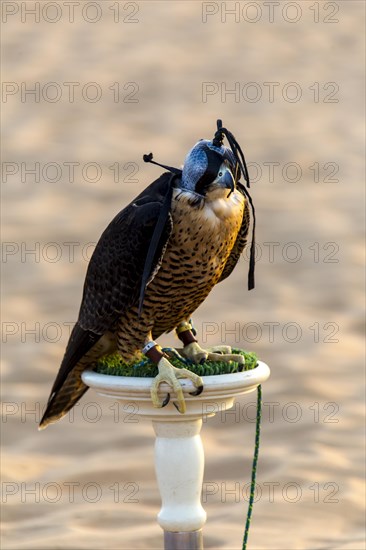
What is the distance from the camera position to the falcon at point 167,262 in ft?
8.39

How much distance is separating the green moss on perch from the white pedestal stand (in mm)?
55

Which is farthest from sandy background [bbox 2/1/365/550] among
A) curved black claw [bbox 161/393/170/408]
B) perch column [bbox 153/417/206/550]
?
curved black claw [bbox 161/393/170/408]

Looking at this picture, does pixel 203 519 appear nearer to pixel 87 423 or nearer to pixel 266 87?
pixel 87 423

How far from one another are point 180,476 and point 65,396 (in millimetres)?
457

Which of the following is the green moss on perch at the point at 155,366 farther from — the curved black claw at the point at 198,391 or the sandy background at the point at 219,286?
the sandy background at the point at 219,286

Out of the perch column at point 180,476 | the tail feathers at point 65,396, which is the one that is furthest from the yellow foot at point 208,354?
the tail feathers at point 65,396

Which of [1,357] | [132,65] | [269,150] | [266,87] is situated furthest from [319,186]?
[1,357]

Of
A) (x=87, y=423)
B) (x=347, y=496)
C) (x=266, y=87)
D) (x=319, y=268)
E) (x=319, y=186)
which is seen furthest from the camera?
(x=266, y=87)

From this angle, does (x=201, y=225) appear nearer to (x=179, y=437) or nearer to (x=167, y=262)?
(x=167, y=262)

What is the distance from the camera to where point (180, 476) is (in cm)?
263

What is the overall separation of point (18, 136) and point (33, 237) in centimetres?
88

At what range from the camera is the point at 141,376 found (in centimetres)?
268

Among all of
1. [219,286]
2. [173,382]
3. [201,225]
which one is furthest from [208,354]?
[219,286]

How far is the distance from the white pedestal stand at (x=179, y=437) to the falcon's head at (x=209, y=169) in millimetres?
415
